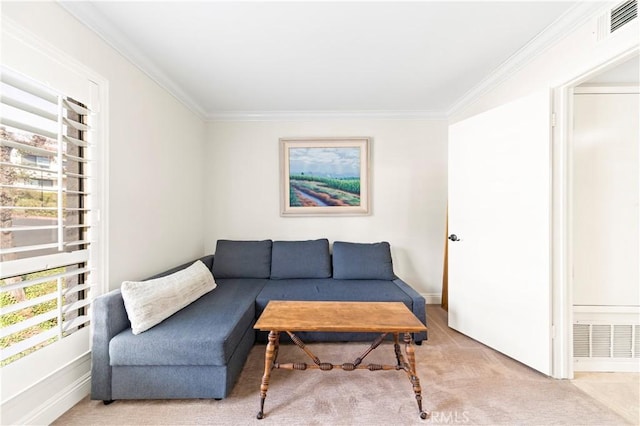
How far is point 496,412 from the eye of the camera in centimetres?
157

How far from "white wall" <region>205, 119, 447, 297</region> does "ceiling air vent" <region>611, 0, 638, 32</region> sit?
74.5 inches

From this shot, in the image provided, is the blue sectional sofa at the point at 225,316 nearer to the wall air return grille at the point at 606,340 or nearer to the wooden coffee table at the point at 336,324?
the wooden coffee table at the point at 336,324

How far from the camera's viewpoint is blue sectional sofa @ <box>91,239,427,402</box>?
62.8 inches

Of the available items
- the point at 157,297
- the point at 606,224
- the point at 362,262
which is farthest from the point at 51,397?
the point at 606,224

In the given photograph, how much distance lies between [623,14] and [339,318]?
2473 millimetres

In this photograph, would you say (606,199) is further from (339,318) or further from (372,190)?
(339,318)

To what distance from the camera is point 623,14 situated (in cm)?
147

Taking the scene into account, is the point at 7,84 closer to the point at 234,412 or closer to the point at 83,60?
the point at 83,60

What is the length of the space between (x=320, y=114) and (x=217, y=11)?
5.96 feet

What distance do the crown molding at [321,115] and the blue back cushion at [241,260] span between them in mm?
1649

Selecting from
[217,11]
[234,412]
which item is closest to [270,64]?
[217,11]

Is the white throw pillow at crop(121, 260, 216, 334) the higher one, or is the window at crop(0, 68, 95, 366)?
the window at crop(0, 68, 95, 366)

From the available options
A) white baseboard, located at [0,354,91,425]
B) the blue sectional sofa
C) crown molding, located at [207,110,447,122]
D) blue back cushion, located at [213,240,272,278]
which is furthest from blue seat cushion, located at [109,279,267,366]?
crown molding, located at [207,110,447,122]

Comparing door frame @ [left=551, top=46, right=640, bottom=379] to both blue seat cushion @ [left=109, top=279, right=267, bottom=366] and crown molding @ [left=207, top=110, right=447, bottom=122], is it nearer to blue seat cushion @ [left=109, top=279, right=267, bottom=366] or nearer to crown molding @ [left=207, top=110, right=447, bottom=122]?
crown molding @ [left=207, top=110, right=447, bottom=122]
